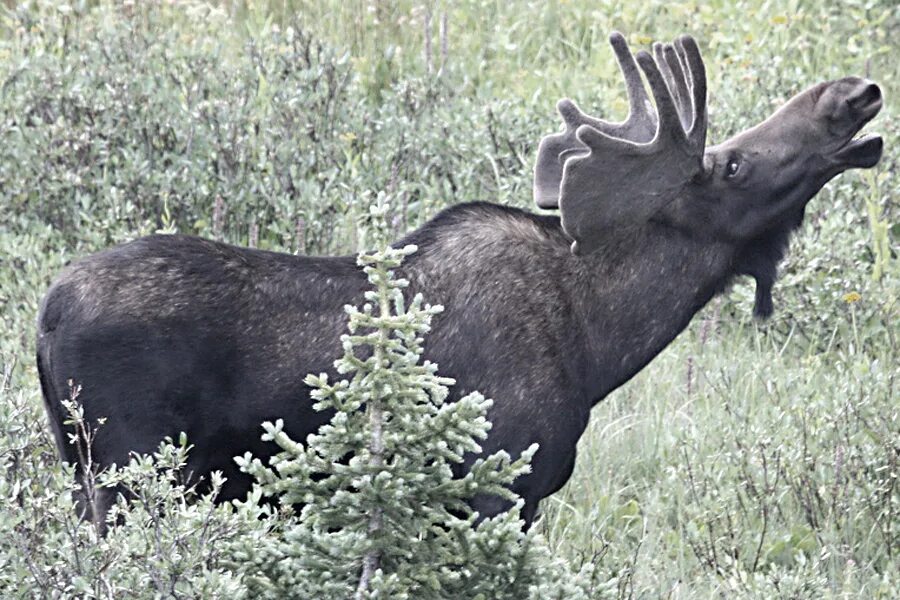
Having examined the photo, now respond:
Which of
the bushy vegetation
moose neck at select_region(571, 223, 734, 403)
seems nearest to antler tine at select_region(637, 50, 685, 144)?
moose neck at select_region(571, 223, 734, 403)

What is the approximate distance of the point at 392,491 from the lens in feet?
12.3

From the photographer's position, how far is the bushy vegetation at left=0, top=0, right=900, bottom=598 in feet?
15.3

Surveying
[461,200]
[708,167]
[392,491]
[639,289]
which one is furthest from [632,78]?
[461,200]

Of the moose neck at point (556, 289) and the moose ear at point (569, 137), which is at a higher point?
the moose ear at point (569, 137)

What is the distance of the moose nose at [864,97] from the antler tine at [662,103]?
0.60 metres

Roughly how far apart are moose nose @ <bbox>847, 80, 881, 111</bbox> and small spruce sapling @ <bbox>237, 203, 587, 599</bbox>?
81.8 inches

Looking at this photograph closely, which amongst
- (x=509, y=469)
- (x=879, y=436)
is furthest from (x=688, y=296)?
(x=509, y=469)

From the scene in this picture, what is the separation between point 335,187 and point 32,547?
4334mm

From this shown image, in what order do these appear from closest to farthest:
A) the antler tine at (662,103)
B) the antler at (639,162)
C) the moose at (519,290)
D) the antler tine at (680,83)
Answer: the moose at (519,290) < the antler tine at (662,103) < the antler at (639,162) < the antler tine at (680,83)

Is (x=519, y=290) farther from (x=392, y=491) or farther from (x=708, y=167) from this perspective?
(x=392, y=491)

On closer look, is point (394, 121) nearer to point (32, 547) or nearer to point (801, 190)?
point (801, 190)

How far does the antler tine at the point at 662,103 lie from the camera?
4.97m

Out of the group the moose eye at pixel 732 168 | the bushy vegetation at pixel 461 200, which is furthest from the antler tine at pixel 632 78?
the bushy vegetation at pixel 461 200

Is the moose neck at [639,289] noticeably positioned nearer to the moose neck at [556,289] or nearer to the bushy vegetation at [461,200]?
the moose neck at [556,289]
